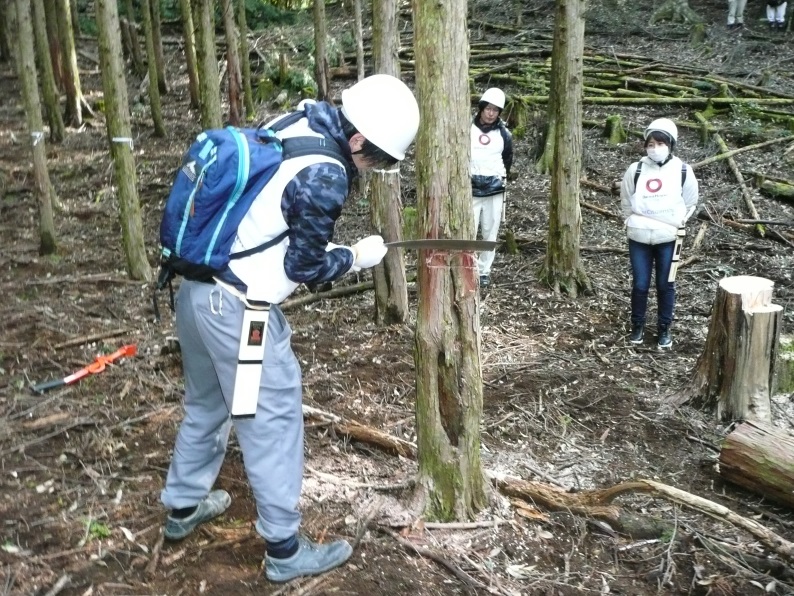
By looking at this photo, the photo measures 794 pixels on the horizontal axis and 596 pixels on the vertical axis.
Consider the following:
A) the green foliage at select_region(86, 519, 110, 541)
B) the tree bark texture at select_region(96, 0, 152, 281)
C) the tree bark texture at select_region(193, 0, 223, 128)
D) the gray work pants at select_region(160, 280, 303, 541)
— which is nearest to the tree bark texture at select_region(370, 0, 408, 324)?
the tree bark texture at select_region(193, 0, 223, 128)

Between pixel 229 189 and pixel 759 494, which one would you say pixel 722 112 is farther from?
pixel 229 189

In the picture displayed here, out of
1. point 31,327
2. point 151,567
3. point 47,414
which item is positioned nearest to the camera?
point 151,567

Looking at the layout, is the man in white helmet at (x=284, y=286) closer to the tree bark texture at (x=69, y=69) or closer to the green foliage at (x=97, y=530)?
the green foliage at (x=97, y=530)

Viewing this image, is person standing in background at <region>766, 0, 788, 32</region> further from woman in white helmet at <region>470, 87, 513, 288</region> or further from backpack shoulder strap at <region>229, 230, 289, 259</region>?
backpack shoulder strap at <region>229, 230, 289, 259</region>

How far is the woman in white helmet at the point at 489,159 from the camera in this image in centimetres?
730

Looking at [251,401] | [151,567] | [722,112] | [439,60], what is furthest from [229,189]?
[722,112]

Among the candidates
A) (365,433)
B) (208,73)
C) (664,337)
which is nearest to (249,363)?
(365,433)

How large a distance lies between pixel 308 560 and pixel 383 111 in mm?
1952

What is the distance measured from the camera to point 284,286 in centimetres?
305

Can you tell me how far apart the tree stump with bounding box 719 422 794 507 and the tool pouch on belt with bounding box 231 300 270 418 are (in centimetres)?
288

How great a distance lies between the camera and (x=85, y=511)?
3.77 metres

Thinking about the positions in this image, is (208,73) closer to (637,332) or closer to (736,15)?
(637,332)

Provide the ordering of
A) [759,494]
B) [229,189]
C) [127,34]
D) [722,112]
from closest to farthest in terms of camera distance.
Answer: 1. [229,189]
2. [759,494]
3. [722,112]
4. [127,34]

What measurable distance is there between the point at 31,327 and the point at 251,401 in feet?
14.3
